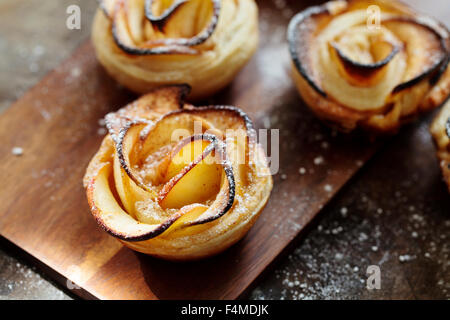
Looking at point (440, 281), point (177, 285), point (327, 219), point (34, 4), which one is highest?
point (34, 4)

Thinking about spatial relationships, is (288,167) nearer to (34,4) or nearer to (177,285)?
(177,285)

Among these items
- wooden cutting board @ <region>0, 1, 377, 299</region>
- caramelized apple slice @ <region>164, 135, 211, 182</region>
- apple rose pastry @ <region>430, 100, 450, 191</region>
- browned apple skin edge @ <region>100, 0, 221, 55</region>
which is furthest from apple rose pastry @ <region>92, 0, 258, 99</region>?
apple rose pastry @ <region>430, 100, 450, 191</region>

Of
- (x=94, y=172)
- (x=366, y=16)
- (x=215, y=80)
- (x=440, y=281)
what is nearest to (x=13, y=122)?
(x=94, y=172)

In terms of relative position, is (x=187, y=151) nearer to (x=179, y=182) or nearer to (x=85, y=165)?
(x=179, y=182)

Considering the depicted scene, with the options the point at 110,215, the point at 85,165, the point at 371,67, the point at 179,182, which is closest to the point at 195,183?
the point at 179,182

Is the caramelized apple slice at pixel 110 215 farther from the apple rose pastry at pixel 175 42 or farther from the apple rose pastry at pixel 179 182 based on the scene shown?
the apple rose pastry at pixel 175 42

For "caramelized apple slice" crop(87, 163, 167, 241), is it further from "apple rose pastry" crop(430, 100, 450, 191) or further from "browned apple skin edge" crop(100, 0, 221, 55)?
"apple rose pastry" crop(430, 100, 450, 191)

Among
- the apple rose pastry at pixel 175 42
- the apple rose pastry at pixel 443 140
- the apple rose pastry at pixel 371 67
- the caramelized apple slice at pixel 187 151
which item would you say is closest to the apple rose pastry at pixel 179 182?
the caramelized apple slice at pixel 187 151
